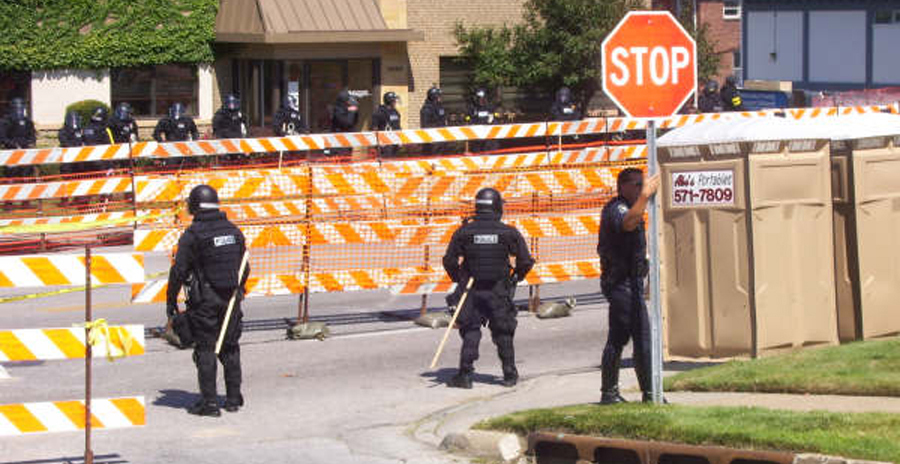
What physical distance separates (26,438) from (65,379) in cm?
228

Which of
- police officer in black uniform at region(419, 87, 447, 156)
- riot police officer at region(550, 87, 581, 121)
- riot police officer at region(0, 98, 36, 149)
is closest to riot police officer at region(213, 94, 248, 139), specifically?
riot police officer at region(0, 98, 36, 149)

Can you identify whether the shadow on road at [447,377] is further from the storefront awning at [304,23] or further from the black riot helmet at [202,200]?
the storefront awning at [304,23]

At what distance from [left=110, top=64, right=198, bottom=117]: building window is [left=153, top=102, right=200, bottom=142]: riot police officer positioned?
878 cm

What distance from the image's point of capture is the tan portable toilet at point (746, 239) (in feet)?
41.9

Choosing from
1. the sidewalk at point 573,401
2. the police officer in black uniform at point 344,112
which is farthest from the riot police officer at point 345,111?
the sidewalk at point 573,401

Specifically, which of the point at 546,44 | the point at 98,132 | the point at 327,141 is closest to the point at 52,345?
the point at 327,141

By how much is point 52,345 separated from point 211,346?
97.7 inches

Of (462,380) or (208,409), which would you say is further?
(462,380)

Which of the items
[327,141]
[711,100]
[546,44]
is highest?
[546,44]

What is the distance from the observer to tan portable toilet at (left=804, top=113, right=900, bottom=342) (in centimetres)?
1322

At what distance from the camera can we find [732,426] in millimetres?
9742

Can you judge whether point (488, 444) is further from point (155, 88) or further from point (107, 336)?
point (155, 88)

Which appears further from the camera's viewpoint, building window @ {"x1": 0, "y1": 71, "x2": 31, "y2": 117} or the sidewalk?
building window @ {"x1": 0, "y1": 71, "x2": 31, "y2": 117}

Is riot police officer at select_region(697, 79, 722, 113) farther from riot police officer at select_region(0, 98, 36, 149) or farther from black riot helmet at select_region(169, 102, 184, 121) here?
riot police officer at select_region(0, 98, 36, 149)
